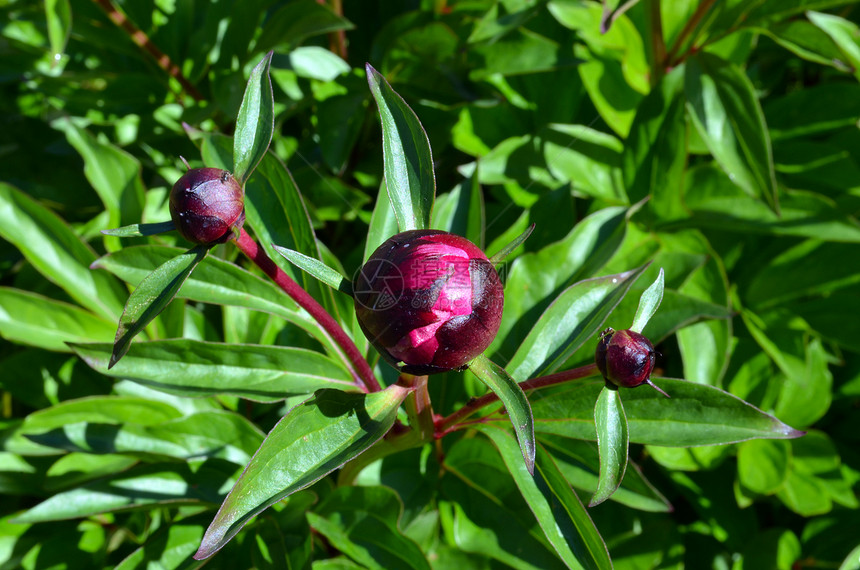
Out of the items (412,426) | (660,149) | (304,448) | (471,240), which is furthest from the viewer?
(660,149)

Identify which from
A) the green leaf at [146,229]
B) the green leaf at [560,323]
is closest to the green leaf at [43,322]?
the green leaf at [146,229]

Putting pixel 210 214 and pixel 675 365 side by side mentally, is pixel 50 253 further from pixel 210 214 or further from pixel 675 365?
pixel 675 365

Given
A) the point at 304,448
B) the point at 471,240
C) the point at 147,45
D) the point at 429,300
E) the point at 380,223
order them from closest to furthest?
the point at 429,300 < the point at 304,448 < the point at 380,223 < the point at 471,240 < the point at 147,45

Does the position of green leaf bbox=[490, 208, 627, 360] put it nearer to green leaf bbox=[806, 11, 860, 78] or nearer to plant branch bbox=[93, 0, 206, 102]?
green leaf bbox=[806, 11, 860, 78]

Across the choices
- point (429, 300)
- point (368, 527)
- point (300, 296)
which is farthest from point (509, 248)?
point (368, 527)

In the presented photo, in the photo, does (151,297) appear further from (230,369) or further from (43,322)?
(43,322)

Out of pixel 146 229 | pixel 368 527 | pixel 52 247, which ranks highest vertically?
pixel 146 229

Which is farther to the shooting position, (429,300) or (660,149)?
(660,149)
